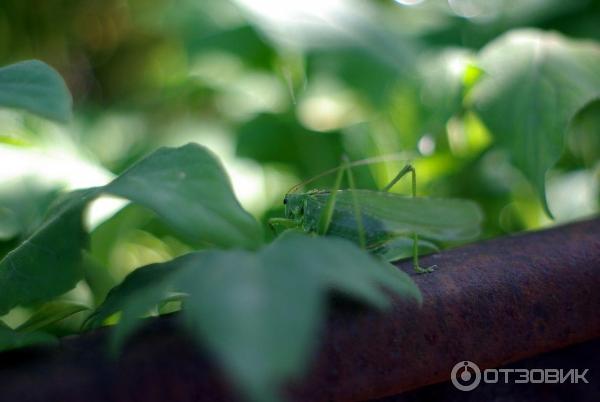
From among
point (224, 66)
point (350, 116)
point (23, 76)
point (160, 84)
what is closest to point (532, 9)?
point (350, 116)

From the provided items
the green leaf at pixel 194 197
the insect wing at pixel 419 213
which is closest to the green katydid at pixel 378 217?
the insect wing at pixel 419 213

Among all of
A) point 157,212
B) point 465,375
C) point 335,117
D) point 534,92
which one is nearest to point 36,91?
point 157,212

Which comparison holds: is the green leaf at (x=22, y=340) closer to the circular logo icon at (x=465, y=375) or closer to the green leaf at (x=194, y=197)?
the green leaf at (x=194, y=197)

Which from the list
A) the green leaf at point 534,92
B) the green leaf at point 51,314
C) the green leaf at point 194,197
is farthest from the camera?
the green leaf at point 534,92

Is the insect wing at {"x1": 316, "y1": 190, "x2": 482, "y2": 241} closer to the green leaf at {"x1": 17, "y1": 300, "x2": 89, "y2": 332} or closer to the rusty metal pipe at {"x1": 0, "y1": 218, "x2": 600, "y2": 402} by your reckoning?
the rusty metal pipe at {"x1": 0, "y1": 218, "x2": 600, "y2": 402}

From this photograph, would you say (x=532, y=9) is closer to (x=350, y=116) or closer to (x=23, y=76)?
(x=350, y=116)

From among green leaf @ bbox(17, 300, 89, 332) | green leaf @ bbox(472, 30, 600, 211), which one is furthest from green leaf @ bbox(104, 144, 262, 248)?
green leaf @ bbox(472, 30, 600, 211)
